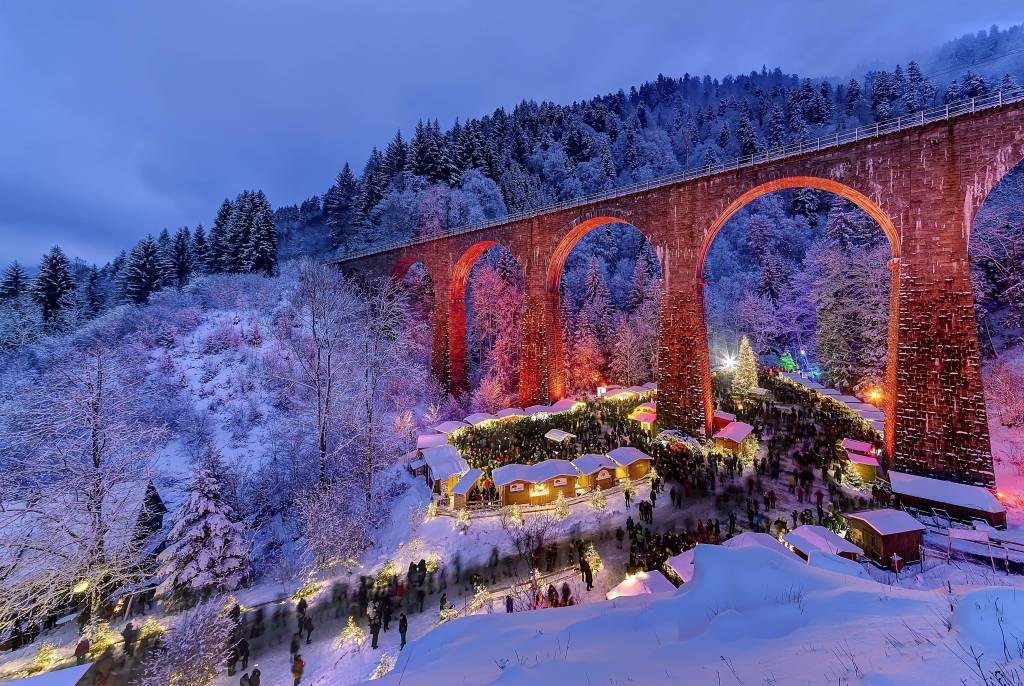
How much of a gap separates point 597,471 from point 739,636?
12.6 metres

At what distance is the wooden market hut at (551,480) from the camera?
15.3m

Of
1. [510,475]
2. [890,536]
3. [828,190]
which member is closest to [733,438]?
[890,536]

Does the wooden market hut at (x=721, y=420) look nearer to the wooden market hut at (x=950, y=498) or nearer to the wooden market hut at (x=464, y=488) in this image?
the wooden market hut at (x=950, y=498)

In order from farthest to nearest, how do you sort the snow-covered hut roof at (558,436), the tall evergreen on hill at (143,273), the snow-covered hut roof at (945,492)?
1. the tall evergreen on hill at (143,273)
2. the snow-covered hut roof at (558,436)
3. the snow-covered hut roof at (945,492)

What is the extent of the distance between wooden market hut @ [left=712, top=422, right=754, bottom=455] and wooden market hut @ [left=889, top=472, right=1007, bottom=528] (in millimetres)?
5440

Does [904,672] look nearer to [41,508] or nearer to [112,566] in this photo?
[112,566]

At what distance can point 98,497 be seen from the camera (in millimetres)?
11141

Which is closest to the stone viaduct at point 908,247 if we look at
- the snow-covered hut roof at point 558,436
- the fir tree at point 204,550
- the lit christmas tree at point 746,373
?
the snow-covered hut roof at point 558,436

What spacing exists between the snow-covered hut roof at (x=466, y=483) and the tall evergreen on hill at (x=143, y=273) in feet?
138

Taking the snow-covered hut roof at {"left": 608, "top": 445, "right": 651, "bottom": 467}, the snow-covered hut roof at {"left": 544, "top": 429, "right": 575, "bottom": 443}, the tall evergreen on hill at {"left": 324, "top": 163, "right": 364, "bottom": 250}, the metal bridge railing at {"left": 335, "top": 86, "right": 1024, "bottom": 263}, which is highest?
the tall evergreen on hill at {"left": 324, "top": 163, "right": 364, "bottom": 250}

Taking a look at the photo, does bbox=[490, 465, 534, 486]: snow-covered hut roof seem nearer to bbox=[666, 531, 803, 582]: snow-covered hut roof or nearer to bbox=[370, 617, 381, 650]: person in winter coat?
bbox=[370, 617, 381, 650]: person in winter coat

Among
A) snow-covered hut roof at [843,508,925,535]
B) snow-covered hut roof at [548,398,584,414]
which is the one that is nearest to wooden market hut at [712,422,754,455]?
snow-covered hut roof at [843,508,925,535]

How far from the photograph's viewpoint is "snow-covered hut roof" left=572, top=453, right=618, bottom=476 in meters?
16.0

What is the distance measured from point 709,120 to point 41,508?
265 feet
